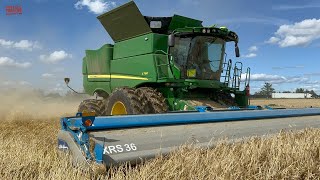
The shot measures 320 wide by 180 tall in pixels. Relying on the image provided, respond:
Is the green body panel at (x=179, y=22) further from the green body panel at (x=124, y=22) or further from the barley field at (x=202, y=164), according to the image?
the barley field at (x=202, y=164)

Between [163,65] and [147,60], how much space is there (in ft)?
1.18

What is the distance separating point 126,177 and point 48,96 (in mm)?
13819

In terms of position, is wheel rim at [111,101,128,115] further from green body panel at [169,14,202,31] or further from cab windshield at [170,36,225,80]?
green body panel at [169,14,202,31]

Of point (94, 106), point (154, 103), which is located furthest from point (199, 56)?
point (94, 106)

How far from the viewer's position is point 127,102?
549 cm

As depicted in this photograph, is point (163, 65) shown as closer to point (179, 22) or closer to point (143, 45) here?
point (143, 45)

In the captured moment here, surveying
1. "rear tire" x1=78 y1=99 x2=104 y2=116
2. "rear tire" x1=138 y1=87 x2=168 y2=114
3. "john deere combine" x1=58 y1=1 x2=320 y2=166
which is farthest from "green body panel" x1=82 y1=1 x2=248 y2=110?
"rear tire" x1=138 y1=87 x2=168 y2=114

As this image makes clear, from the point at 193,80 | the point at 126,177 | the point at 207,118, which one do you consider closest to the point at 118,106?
the point at 193,80

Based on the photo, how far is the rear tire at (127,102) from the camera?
5.36 metres

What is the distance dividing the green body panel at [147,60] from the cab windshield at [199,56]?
0.12 meters

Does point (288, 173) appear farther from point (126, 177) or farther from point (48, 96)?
point (48, 96)

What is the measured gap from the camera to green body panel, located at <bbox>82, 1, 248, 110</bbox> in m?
6.07

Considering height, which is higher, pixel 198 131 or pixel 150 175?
pixel 198 131

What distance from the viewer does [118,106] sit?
5.88 m
